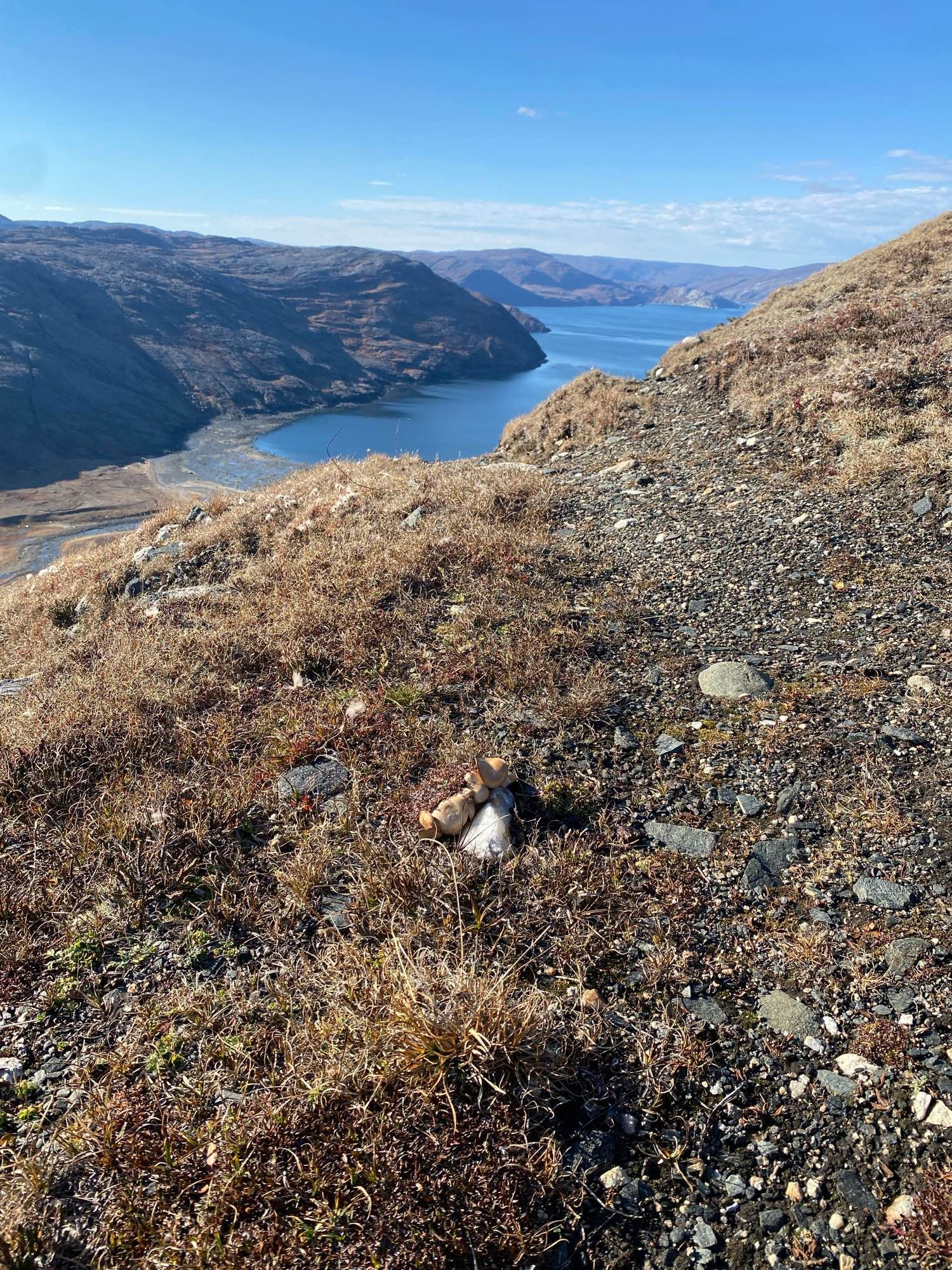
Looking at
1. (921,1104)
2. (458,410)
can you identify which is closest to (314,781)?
(921,1104)

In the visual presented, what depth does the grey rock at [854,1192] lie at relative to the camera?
2.33 m

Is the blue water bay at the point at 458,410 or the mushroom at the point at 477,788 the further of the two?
the blue water bay at the point at 458,410

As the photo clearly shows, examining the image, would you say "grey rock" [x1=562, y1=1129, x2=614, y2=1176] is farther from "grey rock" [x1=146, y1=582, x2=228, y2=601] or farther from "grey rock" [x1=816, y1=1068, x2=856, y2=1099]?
"grey rock" [x1=146, y1=582, x2=228, y2=601]

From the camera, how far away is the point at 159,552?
34.6 ft

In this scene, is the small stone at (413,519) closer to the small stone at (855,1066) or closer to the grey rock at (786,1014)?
the grey rock at (786,1014)


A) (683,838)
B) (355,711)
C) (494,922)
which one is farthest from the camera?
(355,711)

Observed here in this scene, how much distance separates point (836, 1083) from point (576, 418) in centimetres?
1381

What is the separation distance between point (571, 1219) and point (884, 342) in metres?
13.7

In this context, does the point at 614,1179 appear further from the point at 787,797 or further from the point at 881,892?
the point at 787,797

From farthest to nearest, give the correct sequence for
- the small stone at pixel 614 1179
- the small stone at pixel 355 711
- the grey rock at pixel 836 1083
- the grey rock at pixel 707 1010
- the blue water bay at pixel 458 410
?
the blue water bay at pixel 458 410 < the small stone at pixel 355 711 < the grey rock at pixel 707 1010 < the grey rock at pixel 836 1083 < the small stone at pixel 614 1179

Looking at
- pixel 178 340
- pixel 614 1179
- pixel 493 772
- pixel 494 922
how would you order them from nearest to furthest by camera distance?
pixel 614 1179 → pixel 494 922 → pixel 493 772 → pixel 178 340

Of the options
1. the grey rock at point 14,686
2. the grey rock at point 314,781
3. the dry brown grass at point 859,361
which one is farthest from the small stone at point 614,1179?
the dry brown grass at point 859,361

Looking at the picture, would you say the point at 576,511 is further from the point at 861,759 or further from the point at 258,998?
the point at 258,998

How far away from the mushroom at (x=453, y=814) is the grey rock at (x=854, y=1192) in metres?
2.27
